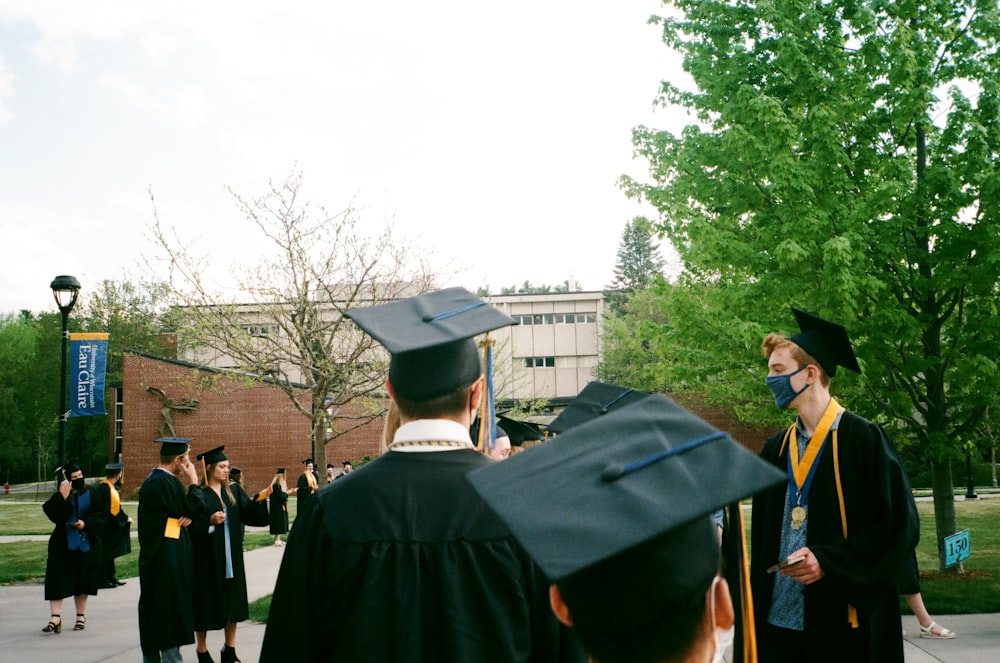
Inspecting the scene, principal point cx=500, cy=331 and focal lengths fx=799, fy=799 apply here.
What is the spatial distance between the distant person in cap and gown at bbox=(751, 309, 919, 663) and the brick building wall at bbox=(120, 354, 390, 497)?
3577 cm

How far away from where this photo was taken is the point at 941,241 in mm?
9594

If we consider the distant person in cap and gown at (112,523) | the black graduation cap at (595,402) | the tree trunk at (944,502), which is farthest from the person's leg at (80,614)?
the tree trunk at (944,502)

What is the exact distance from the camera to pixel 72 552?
32.6 ft

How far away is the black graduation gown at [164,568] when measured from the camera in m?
6.76

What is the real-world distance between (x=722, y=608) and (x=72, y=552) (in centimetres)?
1053

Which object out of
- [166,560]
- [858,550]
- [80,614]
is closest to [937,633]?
[858,550]

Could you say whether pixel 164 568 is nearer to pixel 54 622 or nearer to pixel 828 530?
pixel 54 622

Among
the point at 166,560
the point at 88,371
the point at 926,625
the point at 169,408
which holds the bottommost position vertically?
the point at 926,625

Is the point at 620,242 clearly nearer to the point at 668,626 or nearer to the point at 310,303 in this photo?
the point at 310,303

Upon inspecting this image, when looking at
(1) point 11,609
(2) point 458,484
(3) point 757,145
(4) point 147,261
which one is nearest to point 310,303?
(4) point 147,261

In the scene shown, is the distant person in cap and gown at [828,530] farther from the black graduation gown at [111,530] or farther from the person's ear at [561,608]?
the black graduation gown at [111,530]

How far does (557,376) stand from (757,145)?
4501 cm

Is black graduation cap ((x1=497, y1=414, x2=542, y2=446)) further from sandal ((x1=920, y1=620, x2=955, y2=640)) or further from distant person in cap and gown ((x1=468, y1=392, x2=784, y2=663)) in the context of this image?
distant person in cap and gown ((x1=468, y1=392, x2=784, y2=663))

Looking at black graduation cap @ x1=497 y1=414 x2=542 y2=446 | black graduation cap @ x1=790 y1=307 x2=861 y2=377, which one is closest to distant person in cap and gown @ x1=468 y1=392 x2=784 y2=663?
black graduation cap @ x1=790 y1=307 x2=861 y2=377
